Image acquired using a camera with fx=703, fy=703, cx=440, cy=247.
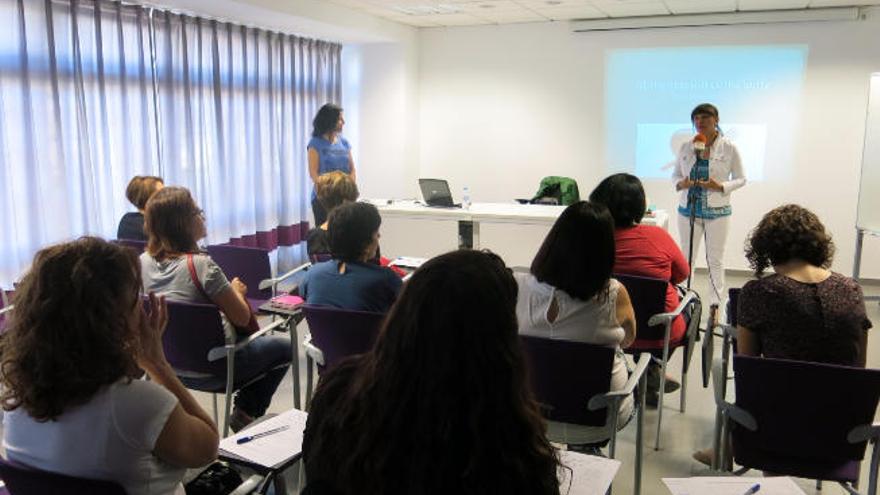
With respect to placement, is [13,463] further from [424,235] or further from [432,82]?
[432,82]

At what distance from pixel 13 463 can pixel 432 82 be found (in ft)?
23.4

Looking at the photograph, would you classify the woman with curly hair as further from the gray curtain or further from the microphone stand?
the gray curtain

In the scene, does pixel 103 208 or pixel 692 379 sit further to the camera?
pixel 103 208

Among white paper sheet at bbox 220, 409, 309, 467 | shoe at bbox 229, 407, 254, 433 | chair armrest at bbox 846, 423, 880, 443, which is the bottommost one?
shoe at bbox 229, 407, 254, 433

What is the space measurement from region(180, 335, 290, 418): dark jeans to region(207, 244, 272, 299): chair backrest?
0.70 metres

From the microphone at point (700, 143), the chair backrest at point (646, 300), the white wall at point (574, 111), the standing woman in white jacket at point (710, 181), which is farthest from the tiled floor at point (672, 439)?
the white wall at point (574, 111)

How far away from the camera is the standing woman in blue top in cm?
577

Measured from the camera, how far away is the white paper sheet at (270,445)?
1.69 m

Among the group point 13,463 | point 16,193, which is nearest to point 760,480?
point 13,463

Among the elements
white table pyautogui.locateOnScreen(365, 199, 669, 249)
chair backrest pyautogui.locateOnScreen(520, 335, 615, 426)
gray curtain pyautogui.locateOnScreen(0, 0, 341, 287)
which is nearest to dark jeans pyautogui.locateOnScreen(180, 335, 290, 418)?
chair backrest pyautogui.locateOnScreen(520, 335, 615, 426)

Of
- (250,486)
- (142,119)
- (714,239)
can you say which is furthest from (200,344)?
(714,239)

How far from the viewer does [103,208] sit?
16.7ft

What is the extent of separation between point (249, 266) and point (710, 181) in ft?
10.9

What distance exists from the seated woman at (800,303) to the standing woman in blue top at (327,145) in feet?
12.5
